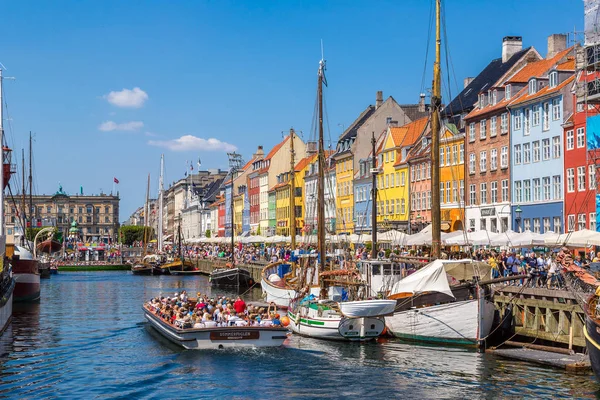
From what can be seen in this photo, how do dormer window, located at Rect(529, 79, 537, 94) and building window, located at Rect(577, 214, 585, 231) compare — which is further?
dormer window, located at Rect(529, 79, 537, 94)

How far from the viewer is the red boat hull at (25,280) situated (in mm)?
60562

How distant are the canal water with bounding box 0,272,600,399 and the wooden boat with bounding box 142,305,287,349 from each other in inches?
15.6

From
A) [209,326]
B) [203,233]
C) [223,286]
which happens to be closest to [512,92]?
[223,286]

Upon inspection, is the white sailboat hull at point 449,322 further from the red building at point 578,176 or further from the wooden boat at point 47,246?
the wooden boat at point 47,246

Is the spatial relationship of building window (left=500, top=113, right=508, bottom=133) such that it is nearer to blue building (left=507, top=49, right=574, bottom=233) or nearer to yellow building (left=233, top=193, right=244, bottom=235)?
blue building (left=507, top=49, right=574, bottom=233)

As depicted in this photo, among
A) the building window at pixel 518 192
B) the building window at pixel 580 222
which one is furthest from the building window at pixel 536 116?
the building window at pixel 580 222

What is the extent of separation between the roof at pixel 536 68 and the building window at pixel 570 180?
8.97m

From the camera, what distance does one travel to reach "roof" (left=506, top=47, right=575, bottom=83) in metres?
66.1

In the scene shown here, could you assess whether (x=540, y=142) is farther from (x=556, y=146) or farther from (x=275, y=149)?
(x=275, y=149)

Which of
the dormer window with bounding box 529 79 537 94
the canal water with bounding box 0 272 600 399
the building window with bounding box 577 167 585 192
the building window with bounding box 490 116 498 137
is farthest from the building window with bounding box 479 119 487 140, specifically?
the canal water with bounding box 0 272 600 399

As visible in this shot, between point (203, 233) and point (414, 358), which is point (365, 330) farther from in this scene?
point (203, 233)

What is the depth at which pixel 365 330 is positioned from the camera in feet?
126

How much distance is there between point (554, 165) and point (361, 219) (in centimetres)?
3612

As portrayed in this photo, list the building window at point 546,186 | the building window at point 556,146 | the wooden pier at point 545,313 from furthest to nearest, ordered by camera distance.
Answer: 1. the building window at point 546,186
2. the building window at point 556,146
3. the wooden pier at point 545,313
